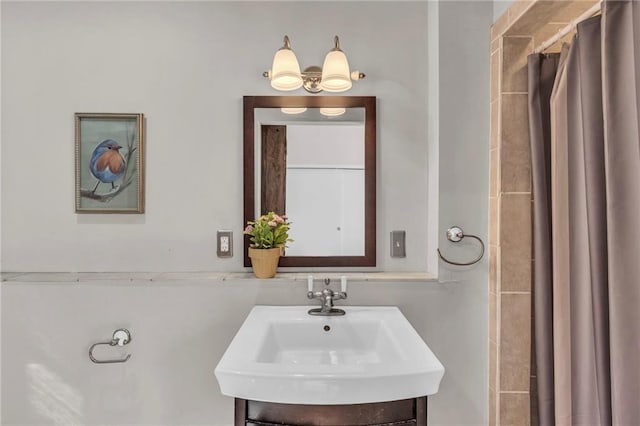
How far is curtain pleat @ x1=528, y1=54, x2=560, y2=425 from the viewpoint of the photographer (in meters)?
1.45

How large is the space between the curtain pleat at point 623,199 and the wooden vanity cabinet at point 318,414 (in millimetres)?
587

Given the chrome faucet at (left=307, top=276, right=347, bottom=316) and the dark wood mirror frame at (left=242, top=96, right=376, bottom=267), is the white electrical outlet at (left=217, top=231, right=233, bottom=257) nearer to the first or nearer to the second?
the dark wood mirror frame at (left=242, top=96, right=376, bottom=267)

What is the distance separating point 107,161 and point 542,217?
5.98ft

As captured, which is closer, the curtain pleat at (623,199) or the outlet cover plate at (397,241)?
the curtain pleat at (623,199)

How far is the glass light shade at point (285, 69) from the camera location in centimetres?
161

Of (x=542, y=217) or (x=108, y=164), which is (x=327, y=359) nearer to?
(x=542, y=217)

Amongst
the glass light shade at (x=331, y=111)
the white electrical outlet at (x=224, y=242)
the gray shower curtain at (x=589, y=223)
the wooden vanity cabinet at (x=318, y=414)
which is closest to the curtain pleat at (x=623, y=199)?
the gray shower curtain at (x=589, y=223)

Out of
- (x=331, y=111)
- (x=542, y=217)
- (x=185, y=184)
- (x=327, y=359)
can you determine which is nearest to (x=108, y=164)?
(x=185, y=184)

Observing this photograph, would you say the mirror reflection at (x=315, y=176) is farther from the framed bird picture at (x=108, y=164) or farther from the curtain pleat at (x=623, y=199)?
the curtain pleat at (x=623, y=199)

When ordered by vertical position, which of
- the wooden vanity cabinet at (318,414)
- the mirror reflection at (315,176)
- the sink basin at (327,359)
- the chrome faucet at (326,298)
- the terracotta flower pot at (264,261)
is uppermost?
the mirror reflection at (315,176)

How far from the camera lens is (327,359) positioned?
1.47 meters

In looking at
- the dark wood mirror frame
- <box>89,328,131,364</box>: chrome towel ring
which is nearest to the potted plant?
the dark wood mirror frame

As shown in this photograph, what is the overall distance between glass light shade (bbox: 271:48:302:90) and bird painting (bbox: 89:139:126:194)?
2.57 feet

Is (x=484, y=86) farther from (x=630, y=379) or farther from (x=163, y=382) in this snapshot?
(x=163, y=382)
